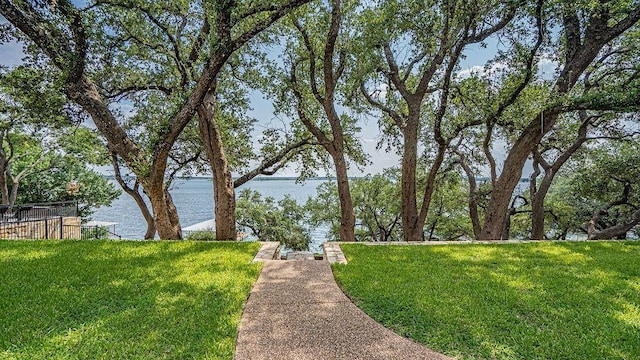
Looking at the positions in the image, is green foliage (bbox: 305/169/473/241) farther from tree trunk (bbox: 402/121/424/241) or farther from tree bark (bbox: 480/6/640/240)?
tree bark (bbox: 480/6/640/240)

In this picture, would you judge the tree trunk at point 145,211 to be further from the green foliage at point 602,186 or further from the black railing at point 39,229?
the green foliage at point 602,186

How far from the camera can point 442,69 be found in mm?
8797

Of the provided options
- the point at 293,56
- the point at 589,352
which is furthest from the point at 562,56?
the point at 589,352

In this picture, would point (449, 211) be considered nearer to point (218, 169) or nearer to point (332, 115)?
point (332, 115)

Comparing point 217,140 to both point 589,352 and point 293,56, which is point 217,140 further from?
point 589,352

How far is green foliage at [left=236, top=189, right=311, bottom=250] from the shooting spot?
17.0 m

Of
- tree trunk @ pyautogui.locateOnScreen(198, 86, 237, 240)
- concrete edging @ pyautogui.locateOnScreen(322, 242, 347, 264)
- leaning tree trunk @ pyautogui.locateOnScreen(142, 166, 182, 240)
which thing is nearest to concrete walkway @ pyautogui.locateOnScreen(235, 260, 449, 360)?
concrete edging @ pyautogui.locateOnScreen(322, 242, 347, 264)

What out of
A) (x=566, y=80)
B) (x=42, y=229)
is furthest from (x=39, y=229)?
(x=566, y=80)

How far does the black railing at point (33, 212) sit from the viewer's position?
1256 centimetres

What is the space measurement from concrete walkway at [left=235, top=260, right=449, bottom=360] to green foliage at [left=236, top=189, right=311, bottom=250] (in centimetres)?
1323

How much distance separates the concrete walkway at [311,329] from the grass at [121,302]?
16 centimetres

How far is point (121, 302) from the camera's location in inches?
131

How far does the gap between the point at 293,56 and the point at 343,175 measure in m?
3.59

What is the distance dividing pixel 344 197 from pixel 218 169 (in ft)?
10.6
